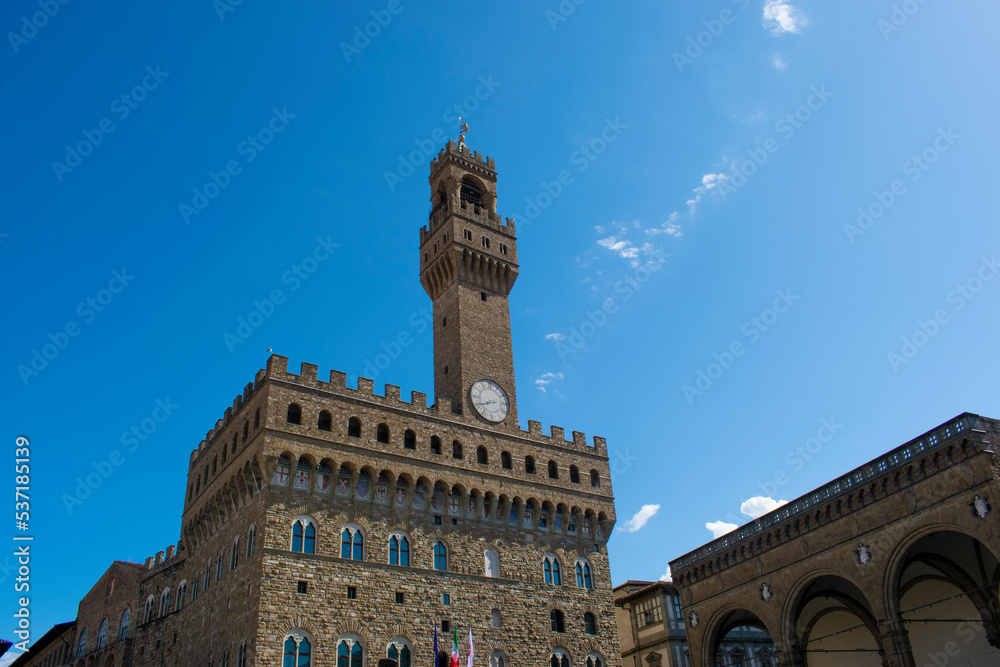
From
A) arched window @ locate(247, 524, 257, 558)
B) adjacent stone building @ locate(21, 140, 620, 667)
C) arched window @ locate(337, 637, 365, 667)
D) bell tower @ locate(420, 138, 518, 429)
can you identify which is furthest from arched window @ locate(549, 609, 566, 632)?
arched window @ locate(247, 524, 257, 558)

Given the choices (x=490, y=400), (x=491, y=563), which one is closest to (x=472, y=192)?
(x=490, y=400)

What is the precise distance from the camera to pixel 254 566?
102 feet

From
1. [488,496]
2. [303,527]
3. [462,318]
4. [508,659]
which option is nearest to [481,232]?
[462,318]

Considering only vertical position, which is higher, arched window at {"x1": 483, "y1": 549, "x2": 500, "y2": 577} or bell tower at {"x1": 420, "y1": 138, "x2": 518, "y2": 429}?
bell tower at {"x1": 420, "y1": 138, "x2": 518, "y2": 429}

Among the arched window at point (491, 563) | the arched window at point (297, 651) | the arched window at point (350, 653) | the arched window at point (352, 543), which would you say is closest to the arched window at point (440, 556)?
the arched window at point (491, 563)

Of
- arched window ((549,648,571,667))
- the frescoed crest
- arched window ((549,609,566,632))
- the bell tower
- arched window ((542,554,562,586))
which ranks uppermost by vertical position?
the bell tower

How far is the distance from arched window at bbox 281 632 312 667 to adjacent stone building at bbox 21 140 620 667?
7 centimetres

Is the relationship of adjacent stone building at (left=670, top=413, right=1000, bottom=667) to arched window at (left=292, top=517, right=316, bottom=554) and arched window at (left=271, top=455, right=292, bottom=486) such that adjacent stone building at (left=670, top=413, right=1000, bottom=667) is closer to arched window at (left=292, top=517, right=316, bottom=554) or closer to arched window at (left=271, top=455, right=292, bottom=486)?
arched window at (left=292, top=517, right=316, bottom=554)

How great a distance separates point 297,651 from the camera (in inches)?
1169

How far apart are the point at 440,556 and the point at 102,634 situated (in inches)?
1102

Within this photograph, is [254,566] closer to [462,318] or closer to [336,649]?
[336,649]

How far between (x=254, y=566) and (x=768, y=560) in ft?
77.8

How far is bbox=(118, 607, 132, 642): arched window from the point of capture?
4469cm

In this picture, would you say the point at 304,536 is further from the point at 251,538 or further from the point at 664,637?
the point at 664,637
